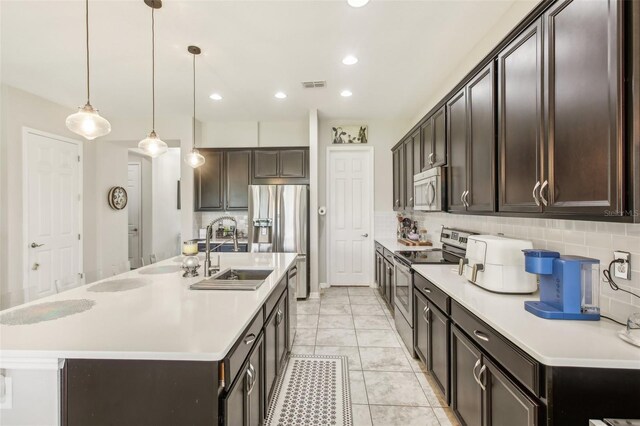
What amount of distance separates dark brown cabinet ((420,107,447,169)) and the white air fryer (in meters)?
1.15

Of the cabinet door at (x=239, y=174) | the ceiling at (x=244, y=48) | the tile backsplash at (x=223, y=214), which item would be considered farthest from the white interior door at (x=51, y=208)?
the cabinet door at (x=239, y=174)

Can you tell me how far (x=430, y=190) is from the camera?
2900mm

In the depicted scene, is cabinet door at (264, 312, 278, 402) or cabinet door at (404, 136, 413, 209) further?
cabinet door at (404, 136, 413, 209)

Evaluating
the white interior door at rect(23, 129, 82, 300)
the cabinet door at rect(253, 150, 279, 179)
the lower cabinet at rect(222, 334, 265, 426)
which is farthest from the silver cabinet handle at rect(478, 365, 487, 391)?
the white interior door at rect(23, 129, 82, 300)

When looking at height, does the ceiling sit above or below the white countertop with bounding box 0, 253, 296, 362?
above

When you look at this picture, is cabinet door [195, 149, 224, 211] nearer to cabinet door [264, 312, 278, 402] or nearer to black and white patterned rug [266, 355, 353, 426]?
black and white patterned rug [266, 355, 353, 426]

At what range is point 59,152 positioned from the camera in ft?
13.8

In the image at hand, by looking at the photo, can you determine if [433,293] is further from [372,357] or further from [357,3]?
[357,3]

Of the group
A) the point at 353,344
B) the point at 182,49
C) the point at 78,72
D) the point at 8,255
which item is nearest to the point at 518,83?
the point at 353,344

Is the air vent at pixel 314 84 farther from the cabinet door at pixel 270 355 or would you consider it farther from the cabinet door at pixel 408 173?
the cabinet door at pixel 270 355

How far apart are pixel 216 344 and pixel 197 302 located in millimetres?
552

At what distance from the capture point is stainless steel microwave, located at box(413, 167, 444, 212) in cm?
274

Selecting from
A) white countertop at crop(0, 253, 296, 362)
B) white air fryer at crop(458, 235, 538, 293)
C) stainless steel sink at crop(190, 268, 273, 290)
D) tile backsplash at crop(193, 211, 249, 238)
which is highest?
tile backsplash at crop(193, 211, 249, 238)

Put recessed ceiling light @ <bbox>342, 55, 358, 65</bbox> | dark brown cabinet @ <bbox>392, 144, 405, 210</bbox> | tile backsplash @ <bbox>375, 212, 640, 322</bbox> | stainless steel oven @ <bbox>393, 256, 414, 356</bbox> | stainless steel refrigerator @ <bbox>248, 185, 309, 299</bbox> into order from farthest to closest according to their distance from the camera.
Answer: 1. stainless steel refrigerator @ <bbox>248, 185, 309, 299</bbox>
2. dark brown cabinet @ <bbox>392, 144, 405, 210</bbox>
3. recessed ceiling light @ <bbox>342, 55, 358, 65</bbox>
4. stainless steel oven @ <bbox>393, 256, 414, 356</bbox>
5. tile backsplash @ <bbox>375, 212, 640, 322</bbox>
